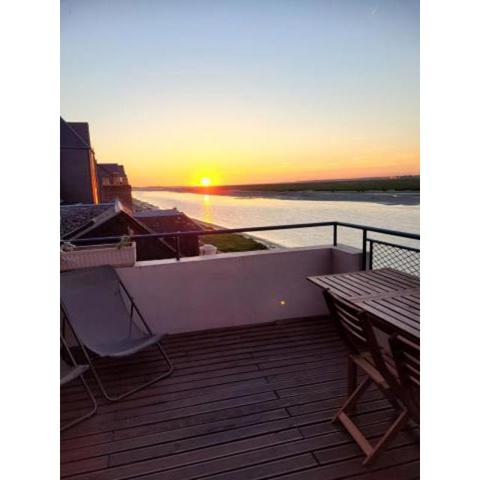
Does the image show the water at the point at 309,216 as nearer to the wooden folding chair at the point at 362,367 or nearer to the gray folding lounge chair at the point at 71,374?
the wooden folding chair at the point at 362,367

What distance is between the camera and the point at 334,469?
6.28ft

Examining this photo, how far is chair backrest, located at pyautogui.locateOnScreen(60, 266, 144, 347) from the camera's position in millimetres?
2993

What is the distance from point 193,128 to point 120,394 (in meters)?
6.12

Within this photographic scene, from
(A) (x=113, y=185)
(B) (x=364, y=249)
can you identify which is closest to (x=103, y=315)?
(B) (x=364, y=249)

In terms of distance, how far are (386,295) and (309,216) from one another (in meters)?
12.3

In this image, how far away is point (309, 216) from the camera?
14.4m

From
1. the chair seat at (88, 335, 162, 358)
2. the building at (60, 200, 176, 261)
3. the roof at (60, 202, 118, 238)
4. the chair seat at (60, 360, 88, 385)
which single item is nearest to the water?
the chair seat at (88, 335, 162, 358)

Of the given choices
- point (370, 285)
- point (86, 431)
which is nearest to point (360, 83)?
point (370, 285)

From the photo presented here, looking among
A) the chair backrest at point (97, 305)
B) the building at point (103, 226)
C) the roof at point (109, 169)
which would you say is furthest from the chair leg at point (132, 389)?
the roof at point (109, 169)

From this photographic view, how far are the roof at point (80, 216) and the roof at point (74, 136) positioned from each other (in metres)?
9.38

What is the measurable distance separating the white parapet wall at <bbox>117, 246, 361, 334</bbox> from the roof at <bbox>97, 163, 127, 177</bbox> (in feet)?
141

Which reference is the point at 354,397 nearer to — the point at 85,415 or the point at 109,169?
the point at 85,415

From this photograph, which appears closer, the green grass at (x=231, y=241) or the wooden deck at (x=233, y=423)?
the wooden deck at (x=233, y=423)

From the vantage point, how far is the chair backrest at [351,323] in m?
1.83
